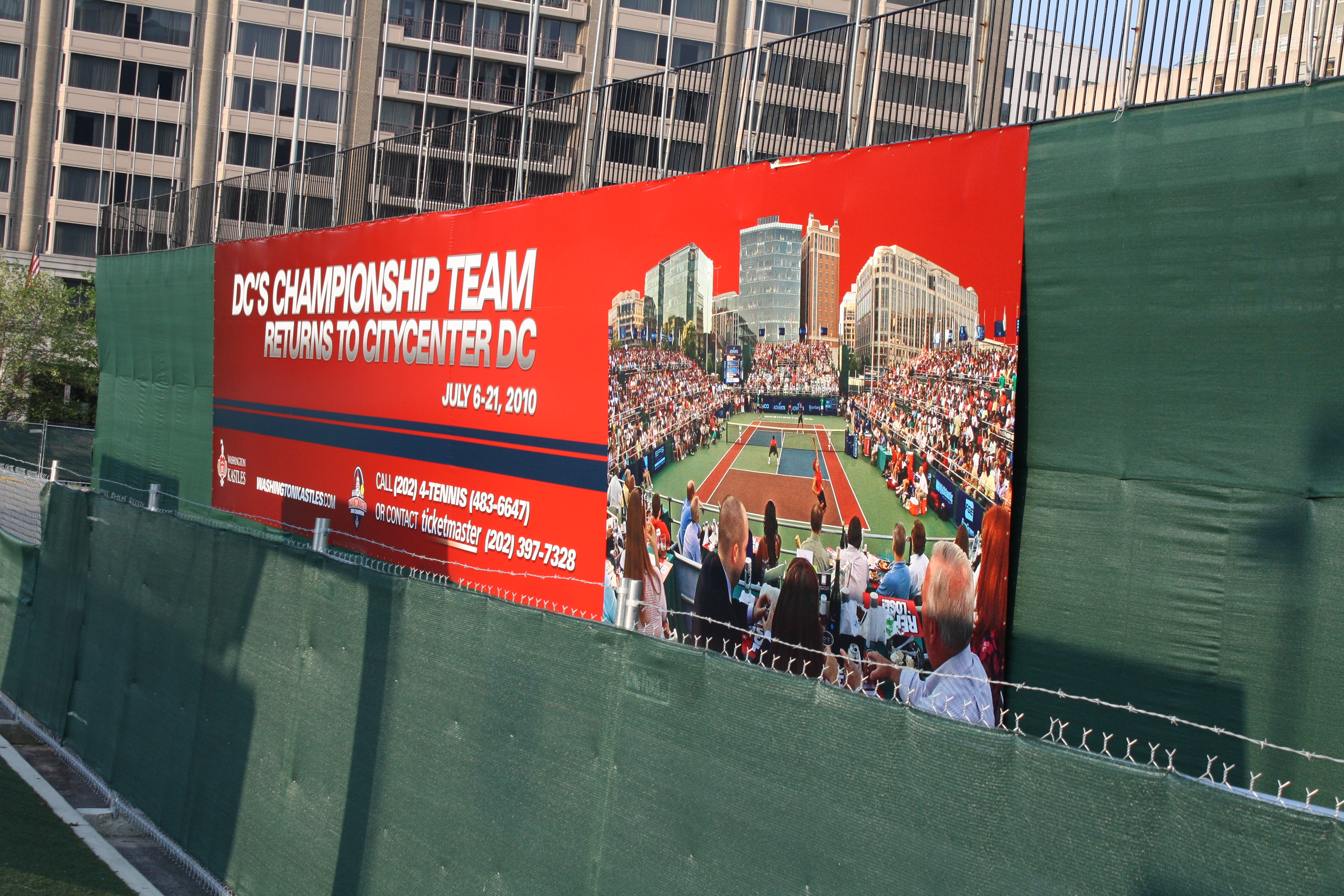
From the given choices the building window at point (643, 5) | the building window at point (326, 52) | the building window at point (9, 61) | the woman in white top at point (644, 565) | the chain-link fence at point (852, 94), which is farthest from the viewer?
the building window at point (326, 52)

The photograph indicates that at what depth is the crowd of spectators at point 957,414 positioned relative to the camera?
696 cm

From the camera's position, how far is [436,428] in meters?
12.5

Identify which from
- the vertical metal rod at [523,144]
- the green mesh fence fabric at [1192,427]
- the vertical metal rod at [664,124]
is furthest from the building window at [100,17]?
the green mesh fence fabric at [1192,427]

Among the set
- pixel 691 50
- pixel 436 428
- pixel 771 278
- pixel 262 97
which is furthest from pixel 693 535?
pixel 262 97

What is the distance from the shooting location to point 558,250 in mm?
10914

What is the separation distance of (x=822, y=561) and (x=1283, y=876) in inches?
222

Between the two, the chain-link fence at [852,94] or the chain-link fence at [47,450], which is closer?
the chain-link fence at [852,94]

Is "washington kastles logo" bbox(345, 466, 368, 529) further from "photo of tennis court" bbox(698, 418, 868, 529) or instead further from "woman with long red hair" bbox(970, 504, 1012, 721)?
"woman with long red hair" bbox(970, 504, 1012, 721)

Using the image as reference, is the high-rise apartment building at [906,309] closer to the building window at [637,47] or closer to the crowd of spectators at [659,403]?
the crowd of spectators at [659,403]

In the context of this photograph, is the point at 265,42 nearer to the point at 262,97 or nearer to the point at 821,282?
the point at 262,97

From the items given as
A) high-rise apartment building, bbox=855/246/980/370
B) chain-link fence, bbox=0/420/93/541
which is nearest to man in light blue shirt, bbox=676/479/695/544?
high-rise apartment building, bbox=855/246/980/370

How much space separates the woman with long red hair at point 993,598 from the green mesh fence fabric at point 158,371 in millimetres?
12755

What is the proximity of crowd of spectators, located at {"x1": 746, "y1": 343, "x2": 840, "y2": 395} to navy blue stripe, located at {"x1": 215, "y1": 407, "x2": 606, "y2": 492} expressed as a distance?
2142mm

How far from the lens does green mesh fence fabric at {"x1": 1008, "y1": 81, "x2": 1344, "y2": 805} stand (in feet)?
19.2
